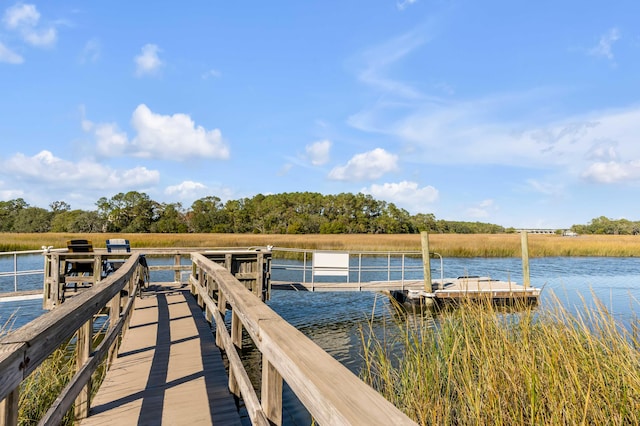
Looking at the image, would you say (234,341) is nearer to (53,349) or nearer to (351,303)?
(53,349)

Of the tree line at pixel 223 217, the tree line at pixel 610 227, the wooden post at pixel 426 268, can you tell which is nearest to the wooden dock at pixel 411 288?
the wooden post at pixel 426 268

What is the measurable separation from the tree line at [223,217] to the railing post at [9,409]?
64.5 metres

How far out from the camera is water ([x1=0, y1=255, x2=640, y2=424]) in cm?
781

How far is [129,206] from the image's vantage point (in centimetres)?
7119

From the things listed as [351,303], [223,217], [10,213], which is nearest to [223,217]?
→ [223,217]

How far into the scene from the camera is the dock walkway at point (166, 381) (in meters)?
3.07

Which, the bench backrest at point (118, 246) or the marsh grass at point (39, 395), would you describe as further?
the bench backrest at point (118, 246)

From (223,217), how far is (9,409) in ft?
243

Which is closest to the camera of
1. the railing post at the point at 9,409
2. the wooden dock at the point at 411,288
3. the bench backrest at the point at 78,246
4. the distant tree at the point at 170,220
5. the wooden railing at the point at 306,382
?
the wooden railing at the point at 306,382

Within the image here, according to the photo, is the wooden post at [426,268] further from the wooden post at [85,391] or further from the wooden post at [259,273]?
the wooden post at [85,391]

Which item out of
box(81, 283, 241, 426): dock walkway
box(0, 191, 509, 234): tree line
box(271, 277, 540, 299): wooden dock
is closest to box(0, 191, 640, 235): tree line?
box(0, 191, 509, 234): tree line

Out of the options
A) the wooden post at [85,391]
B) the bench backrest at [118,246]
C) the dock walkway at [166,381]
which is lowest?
the dock walkway at [166,381]

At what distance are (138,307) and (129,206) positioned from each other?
69438 millimetres

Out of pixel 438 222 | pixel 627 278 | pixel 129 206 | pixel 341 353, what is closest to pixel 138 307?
pixel 341 353
